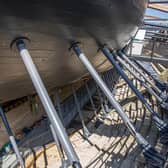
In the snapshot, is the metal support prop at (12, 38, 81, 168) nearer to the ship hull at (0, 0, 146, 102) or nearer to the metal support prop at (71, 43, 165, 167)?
the ship hull at (0, 0, 146, 102)

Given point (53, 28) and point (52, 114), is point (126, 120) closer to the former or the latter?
point (52, 114)

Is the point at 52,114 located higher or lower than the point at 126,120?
higher

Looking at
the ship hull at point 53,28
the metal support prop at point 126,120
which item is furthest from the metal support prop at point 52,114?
the metal support prop at point 126,120

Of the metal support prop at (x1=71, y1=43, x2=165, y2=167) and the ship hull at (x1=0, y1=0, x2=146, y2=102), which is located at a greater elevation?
the ship hull at (x1=0, y1=0, x2=146, y2=102)

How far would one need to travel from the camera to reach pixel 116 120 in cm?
641

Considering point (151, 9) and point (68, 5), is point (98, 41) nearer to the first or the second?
point (68, 5)

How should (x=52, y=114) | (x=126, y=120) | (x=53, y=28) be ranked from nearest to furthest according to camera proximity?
1. (x=52, y=114)
2. (x=53, y=28)
3. (x=126, y=120)

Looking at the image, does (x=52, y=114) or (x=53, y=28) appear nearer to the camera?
(x=52, y=114)

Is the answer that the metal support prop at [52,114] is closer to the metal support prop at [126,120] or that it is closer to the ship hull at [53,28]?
the ship hull at [53,28]

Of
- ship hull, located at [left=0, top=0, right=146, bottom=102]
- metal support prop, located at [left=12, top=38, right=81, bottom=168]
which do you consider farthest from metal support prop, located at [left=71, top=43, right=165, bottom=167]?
metal support prop, located at [left=12, top=38, right=81, bottom=168]

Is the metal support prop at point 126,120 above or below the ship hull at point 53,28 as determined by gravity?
below

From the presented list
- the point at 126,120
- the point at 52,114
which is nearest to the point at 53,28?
the point at 52,114

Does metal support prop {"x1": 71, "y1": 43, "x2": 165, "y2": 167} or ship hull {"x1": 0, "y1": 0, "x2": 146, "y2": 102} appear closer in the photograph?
ship hull {"x1": 0, "y1": 0, "x2": 146, "y2": 102}

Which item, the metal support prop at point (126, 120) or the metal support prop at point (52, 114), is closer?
the metal support prop at point (52, 114)
